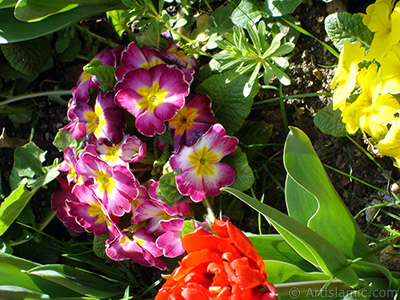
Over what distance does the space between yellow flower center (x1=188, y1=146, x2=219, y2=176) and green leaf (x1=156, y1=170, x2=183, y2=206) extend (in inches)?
2.3

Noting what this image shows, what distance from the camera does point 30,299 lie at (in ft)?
3.96

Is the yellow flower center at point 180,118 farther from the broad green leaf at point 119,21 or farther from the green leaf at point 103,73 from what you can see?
the broad green leaf at point 119,21

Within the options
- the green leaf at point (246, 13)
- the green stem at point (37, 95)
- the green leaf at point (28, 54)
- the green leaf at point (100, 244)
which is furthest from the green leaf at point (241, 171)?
the green leaf at point (28, 54)

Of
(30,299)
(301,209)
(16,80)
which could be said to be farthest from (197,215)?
(16,80)

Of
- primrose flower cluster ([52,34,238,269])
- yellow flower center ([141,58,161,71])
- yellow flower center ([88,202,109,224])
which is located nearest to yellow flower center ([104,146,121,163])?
primrose flower cluster ([52,34,238,269])

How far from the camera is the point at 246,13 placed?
Result: 129 centimetres

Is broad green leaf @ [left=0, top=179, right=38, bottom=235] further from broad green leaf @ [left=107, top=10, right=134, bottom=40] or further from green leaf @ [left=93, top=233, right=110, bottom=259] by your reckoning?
broad green leaf @ [left=107, top=10, right=134, bottom=40]

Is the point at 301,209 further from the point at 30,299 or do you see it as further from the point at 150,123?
the point at 30,299

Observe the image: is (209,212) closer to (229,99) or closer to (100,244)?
(229,99)

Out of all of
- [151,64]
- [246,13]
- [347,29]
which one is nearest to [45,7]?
[151,64]

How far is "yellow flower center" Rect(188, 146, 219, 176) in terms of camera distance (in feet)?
3.93

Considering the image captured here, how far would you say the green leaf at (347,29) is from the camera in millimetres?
1122

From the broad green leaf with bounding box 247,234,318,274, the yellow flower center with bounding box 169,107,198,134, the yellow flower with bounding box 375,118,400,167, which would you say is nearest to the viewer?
the yellow flower with bounding box 375,118,400,167

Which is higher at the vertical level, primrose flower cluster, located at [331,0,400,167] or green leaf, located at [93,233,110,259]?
primrose flower cluster, located at [331,0,400,167]
